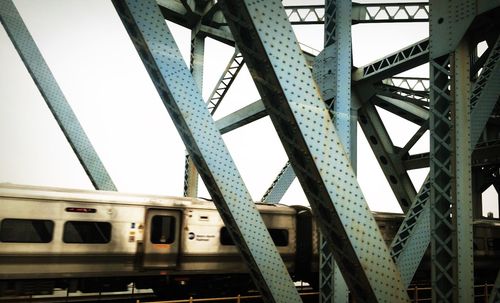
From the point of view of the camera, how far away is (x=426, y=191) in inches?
233

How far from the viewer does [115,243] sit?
28.4 ft

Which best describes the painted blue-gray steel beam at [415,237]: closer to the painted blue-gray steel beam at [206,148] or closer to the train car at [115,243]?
the painted blue-gray steel beam at [206,148]

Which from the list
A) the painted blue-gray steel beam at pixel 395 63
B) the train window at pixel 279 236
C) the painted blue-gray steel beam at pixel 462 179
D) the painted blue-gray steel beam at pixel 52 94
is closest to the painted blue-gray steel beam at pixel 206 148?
the painted blue-gray steel beam at pixel 462 179

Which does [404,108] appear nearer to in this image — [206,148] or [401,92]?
[401,92]

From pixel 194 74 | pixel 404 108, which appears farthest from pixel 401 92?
pixel 194 74

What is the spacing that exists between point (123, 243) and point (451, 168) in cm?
725

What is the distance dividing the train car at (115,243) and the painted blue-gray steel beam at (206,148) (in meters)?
4.48

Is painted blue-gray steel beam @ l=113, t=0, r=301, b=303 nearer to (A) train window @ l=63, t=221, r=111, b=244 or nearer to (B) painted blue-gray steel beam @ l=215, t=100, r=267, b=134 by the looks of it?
(A) train window @ l=63, t=221, r=111, b=244

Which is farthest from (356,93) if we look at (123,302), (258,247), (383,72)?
(123,302)

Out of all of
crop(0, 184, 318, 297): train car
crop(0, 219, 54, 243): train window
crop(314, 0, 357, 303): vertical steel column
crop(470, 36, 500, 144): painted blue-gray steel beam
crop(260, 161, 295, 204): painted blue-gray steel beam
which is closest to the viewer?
crop(470, 36, 500, 144): painted blue-gray steel beam

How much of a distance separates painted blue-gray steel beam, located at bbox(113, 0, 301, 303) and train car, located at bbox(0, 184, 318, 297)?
14.7 ft

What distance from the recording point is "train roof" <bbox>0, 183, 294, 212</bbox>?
7.99 meters

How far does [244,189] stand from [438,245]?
2488 mm

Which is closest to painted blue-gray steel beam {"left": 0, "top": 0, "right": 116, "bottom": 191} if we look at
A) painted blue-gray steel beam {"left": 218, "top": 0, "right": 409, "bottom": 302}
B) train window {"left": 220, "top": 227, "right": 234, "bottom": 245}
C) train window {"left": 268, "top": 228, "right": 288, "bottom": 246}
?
train window {"left": 220, "top": 227, "right": 234, "bottom": 245}
